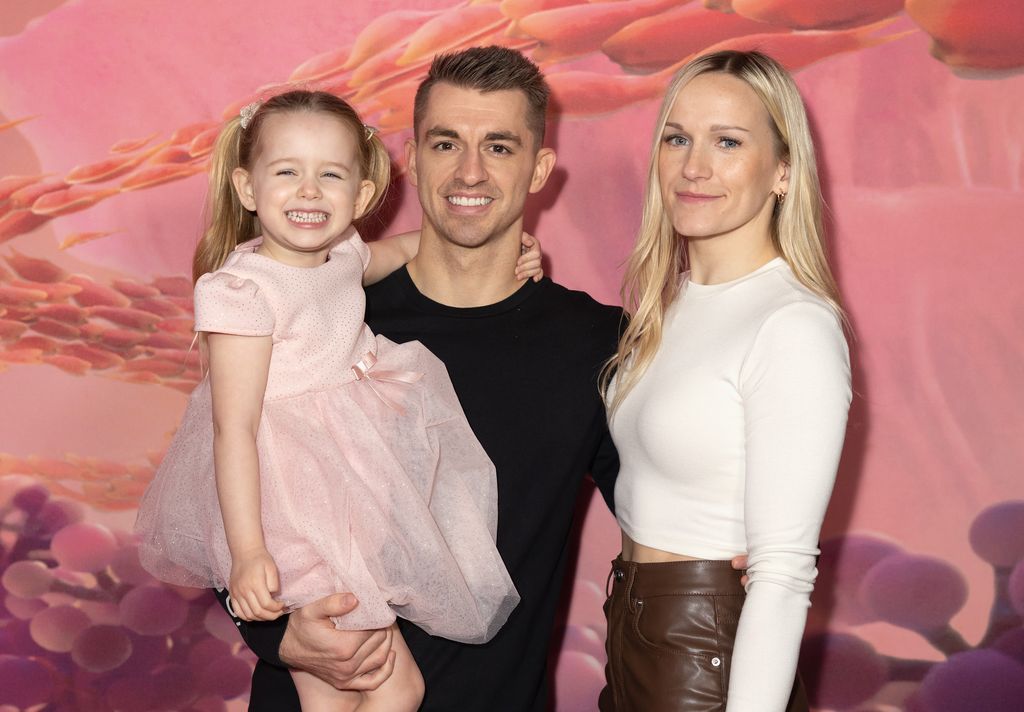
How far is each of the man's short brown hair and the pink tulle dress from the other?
0.59 m

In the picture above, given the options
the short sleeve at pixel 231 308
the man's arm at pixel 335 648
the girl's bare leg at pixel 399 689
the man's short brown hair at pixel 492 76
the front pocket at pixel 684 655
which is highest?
the man's short brown hair at pixel 492 76

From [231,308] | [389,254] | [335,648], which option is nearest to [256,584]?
[335,648]

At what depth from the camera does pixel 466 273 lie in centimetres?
262

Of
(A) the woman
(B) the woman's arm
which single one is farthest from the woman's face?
(B) the woman's arm

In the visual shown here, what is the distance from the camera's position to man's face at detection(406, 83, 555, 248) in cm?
258

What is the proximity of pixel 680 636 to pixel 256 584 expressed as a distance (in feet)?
2.65

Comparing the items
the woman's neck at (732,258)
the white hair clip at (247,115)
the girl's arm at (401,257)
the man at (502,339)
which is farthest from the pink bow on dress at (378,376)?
the woman's neck at (732,258)

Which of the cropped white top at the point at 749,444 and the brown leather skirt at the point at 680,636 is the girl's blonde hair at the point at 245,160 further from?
the brown leather skirt at the point at 680,636

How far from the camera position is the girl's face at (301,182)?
2180 millimetres

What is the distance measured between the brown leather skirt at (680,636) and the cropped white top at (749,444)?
0.06 metres

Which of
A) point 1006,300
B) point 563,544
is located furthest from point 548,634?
point 1006,300

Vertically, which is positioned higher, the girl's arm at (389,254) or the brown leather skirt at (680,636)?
the girl's arm at (389,254)

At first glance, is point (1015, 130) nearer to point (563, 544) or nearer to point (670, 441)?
point (670, 441)

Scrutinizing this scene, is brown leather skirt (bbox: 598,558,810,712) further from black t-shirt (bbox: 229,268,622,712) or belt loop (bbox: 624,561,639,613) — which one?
black t-shirt (bbox: 229,268,622,712)
